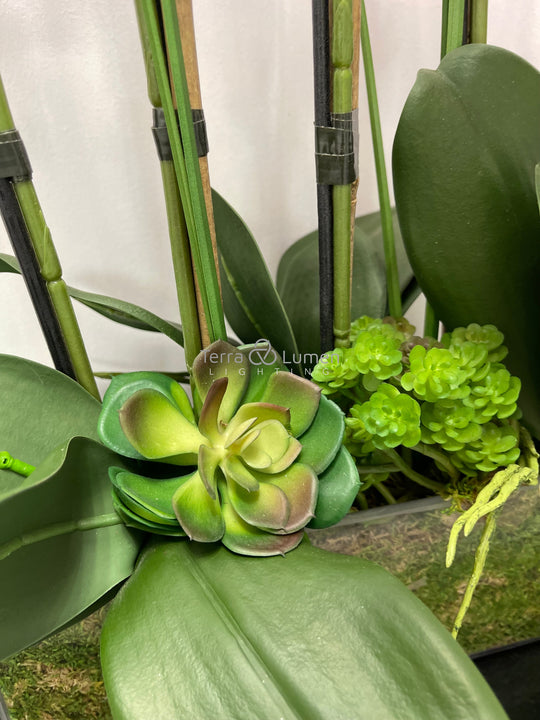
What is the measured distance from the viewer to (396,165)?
347 mm

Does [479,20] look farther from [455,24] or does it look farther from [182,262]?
[182,262]

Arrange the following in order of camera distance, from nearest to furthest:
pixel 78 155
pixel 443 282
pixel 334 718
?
pixel 334 718 < pixel 443 282 < pixel 78 155

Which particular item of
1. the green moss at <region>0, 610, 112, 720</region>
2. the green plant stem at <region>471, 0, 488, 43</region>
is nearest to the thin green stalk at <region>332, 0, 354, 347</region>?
the green plant stem at <region>471, 0, 488, 43</region>

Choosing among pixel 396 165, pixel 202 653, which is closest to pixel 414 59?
pixel 396 165

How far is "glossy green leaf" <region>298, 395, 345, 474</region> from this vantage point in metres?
0.35

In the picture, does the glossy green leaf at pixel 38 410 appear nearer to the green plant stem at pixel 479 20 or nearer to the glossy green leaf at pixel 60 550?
the glossy green leaf at pixel 60 550

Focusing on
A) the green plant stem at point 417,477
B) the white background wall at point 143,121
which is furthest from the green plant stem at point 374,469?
the white background wall at point 143,121

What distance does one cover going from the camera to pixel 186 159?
0.31 metres

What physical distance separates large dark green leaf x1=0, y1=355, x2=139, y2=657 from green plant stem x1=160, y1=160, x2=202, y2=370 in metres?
0.07

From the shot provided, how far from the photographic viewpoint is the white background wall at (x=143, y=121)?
442 millimetres

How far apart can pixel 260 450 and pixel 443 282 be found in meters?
0.15

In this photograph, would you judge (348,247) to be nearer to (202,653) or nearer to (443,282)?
(443,282)

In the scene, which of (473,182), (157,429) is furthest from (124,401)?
(473,182)

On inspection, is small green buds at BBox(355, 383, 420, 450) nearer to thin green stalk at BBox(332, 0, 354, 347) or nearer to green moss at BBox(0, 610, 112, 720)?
thin green stalk at BBox(332, 0, 354, 347)
